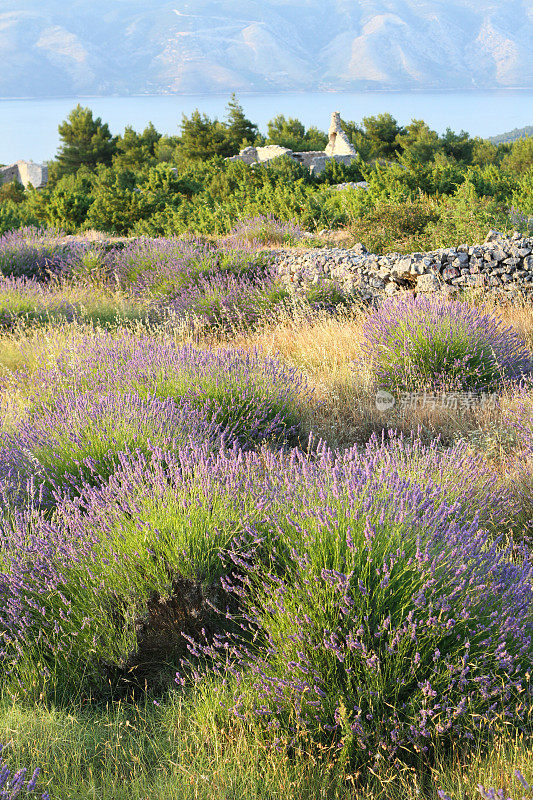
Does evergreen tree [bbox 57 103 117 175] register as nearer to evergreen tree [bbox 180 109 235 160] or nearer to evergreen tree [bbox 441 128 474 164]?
evergreen tree [bbox 180 109 235 160]

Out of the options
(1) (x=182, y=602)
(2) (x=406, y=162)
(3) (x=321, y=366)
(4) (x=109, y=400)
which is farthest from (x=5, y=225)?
(1) (x=182, y=602)

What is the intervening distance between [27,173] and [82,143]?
337 cm

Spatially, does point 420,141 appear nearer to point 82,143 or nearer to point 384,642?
point 82,143

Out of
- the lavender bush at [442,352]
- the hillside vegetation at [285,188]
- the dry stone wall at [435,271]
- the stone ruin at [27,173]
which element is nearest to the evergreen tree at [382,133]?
the hillside vegetation at [285,188]

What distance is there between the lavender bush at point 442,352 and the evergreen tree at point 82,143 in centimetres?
3183

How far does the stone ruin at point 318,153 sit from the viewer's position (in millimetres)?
25223

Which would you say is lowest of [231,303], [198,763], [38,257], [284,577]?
[198,763]

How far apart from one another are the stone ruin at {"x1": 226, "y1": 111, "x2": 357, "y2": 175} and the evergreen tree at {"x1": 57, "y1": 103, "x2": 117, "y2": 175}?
9.59 m

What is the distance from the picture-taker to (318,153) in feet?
90.8

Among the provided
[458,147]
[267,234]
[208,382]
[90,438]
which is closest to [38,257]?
[267,234]

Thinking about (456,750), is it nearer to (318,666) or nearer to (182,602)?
(318,666)

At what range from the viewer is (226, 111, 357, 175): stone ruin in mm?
25223

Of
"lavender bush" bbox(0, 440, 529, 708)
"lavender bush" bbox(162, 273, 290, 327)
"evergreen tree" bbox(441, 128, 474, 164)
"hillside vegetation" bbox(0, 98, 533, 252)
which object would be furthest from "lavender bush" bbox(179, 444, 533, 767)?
"evergreen tree" bbox(441, 128, 474, 164)

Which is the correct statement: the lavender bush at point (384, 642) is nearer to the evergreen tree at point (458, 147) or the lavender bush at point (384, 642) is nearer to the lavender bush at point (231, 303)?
the lavender bush at point (231, 303)
